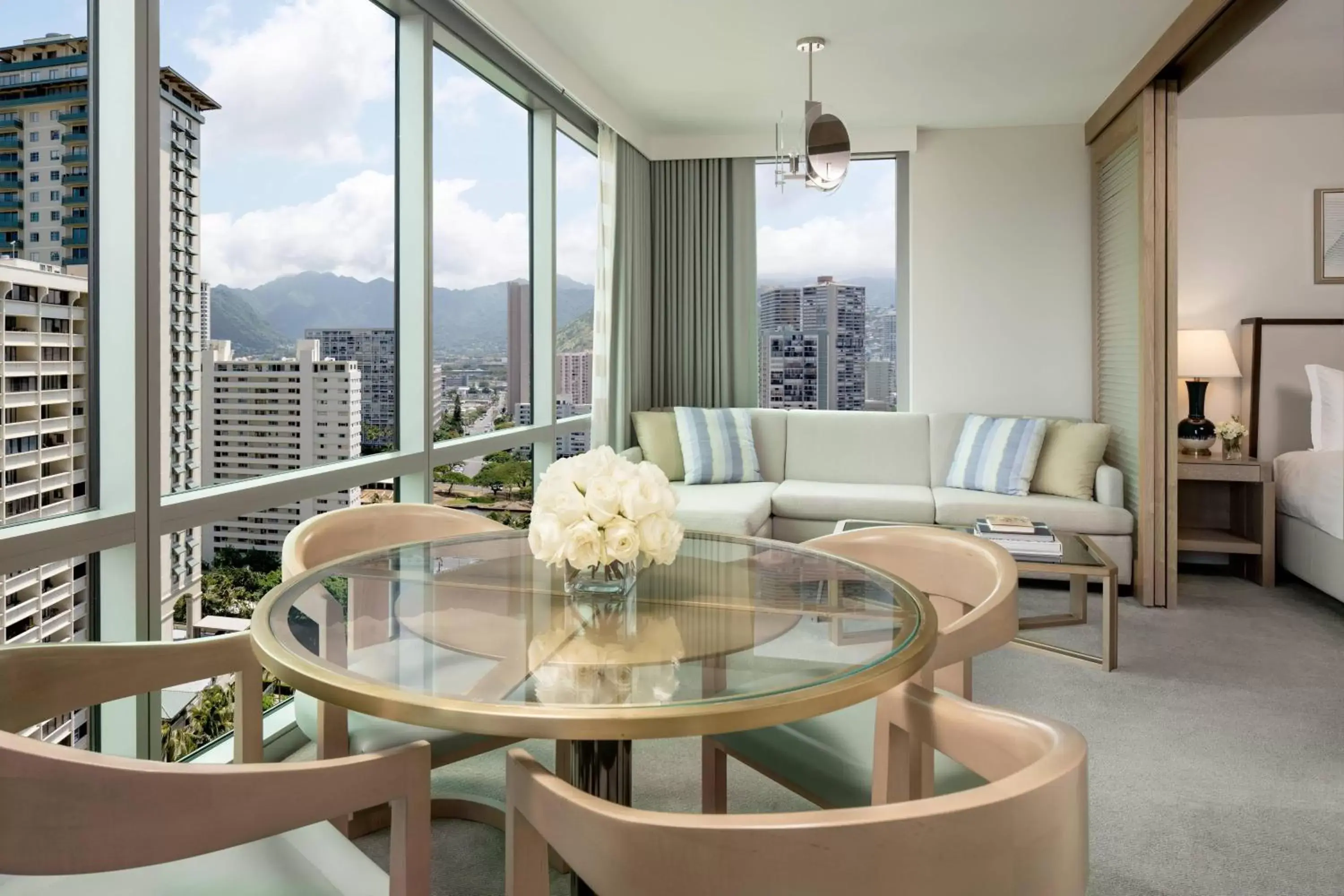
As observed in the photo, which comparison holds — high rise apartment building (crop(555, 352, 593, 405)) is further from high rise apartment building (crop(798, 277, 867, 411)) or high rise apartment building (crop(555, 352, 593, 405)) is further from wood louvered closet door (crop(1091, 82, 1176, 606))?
wood louvered closet door (crop(1091, 82, 1176, 606))

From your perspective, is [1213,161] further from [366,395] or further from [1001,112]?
[366,395]

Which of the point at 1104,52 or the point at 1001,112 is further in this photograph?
the point at 1001,112

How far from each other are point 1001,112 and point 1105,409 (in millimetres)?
1730

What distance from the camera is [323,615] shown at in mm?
1309

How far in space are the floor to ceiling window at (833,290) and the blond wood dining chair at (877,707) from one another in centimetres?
352

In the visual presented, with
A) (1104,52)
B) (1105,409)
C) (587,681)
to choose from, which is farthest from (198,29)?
(1105,409)

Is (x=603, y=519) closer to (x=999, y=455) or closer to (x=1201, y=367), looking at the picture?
(x=999, y=455)

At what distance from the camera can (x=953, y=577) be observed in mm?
1788

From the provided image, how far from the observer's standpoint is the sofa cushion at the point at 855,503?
4.31m

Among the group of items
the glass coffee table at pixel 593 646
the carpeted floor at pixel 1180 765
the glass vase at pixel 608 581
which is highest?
A: the glass vase at pixel 608 581

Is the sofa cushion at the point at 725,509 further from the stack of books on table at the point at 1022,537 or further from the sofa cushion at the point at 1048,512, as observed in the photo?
the stack of books on table at the point at 1022,537

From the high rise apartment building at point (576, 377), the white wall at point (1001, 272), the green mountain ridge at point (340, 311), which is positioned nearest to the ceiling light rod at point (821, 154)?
the green mountain ridge at point (340, 311)

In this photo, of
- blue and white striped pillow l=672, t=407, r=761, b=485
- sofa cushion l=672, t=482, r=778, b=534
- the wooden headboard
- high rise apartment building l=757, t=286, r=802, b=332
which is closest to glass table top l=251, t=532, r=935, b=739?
sofa cushion l=672, t=482, r=778, b=534

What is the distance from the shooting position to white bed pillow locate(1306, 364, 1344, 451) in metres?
4.29
